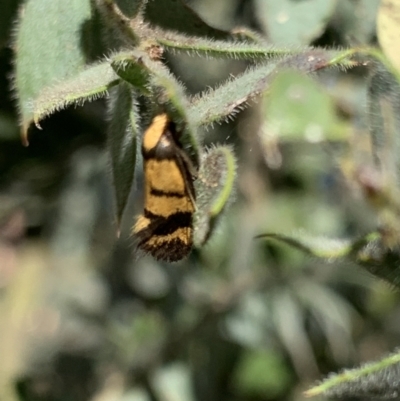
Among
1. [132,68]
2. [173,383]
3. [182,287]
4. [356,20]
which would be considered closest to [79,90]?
[132,68]

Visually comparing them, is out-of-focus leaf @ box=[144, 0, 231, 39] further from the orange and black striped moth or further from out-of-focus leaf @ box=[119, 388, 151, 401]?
out-of-focus leaf @ box=[119, 388, 151, 401]

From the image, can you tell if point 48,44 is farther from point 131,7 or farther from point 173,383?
point 173,383

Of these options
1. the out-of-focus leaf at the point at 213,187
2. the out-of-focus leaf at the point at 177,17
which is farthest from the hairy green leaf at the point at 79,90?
the out-of-focus leaf at the point at 177,17

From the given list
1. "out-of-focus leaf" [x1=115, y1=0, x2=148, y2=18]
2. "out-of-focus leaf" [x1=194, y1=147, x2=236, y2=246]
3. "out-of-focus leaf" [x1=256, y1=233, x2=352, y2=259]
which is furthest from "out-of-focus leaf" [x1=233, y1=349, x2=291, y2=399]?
"out-of-focus leaf" [x1=115, y1=0, x2=148, y2=18]

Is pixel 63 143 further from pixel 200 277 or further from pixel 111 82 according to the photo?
pixel 111 82

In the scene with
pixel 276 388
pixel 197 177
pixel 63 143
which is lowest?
pixel 276 388

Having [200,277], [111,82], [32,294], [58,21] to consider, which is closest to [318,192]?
[200,277]
